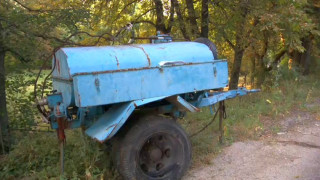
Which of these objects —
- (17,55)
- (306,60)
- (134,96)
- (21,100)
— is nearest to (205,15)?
(17,55)

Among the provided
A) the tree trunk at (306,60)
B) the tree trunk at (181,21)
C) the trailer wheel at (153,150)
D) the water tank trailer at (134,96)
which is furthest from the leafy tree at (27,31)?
the tree trunk at (306,60)

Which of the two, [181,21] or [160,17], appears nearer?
[181,21]

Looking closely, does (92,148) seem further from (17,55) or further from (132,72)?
(17,55)

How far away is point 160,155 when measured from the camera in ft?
14.0

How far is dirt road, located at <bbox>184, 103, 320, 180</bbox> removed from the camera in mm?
4680

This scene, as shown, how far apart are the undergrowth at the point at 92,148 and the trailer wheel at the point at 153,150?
1.12 ft

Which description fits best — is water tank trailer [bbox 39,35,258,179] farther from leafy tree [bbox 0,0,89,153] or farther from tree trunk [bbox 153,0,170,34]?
tree trunk [bbox 153,0,170,34]

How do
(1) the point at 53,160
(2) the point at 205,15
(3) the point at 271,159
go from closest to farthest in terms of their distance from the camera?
1. (1) the point at 53,160
2. (3) the point at 271,159
3. (2) the point at 205,15

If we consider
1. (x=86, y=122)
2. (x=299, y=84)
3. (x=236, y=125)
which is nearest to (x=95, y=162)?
(x=86, y=122)

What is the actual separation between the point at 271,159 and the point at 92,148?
8.71 ft

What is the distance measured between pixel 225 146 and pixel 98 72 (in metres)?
2.94

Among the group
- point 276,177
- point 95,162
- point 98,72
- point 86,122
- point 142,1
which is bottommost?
point 276,177

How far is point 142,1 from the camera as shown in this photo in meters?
11.7

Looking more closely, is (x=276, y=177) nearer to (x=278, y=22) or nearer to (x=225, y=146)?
(x=225, y=146)
